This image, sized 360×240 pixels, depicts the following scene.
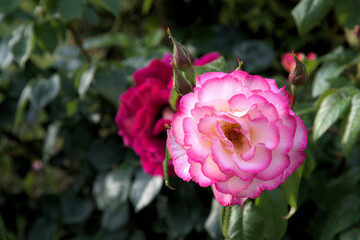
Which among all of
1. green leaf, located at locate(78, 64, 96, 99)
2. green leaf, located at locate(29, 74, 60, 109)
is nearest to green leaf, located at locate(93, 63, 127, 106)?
green leaf, located at locate(78, 64, 96, 99)

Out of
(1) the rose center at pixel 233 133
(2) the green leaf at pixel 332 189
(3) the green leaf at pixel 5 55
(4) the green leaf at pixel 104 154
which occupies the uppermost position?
(1) the rose center at pixel 233 133

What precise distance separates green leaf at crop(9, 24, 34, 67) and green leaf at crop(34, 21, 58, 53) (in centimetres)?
2

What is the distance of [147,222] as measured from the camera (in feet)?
3.44

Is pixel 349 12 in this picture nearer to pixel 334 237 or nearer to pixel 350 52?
pixel 350 52

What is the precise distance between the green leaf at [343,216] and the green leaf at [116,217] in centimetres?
54

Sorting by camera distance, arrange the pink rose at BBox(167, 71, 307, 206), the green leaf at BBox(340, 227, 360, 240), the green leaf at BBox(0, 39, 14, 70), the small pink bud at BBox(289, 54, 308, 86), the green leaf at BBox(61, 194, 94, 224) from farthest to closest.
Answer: the green leaf at BBox(61, 194, 94, 224), the green leaf at BBox(0, 39, 14, 70), the green leaf at BBox(340, 227, 360, 240), the small pink bud at BBox(289, 54, 308, 86), the pink rose at BBox(167, 71, 307, 206)

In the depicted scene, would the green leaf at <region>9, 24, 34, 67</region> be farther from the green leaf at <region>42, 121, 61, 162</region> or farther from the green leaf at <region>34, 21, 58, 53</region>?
the green leaf at <region>42, 121, 61, 162</region>

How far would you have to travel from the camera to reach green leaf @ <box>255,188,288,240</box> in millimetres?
568

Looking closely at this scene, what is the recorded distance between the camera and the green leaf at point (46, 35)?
0.95 m

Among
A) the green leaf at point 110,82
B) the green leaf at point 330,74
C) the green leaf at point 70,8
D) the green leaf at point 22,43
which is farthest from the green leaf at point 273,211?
the green leaf at point 22,43

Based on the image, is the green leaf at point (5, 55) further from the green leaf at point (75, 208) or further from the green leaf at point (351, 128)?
the green leaf at point (351, 128)

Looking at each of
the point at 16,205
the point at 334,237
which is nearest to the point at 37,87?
the point at 16,205

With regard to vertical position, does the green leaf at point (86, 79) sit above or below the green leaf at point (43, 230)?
above

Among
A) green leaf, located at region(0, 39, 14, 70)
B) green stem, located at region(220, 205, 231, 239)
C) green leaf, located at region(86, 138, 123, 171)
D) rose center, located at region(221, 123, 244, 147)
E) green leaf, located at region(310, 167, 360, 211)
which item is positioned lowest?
green leaf, located at region(86, 138, 123, 171)
